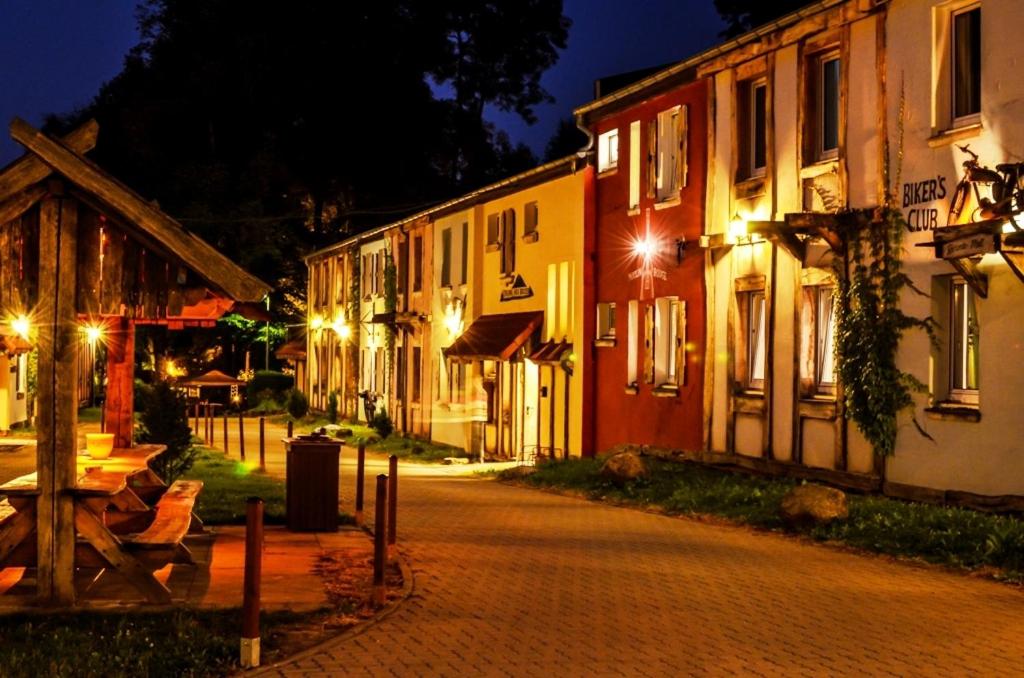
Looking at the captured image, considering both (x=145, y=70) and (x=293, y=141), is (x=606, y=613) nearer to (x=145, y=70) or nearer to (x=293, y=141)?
(x=293, y=141)

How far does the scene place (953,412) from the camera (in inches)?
597

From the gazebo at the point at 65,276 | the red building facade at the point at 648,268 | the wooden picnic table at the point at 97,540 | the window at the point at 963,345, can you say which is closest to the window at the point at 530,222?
the red building facade at the point at 648,268

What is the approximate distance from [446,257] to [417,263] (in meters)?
2.95

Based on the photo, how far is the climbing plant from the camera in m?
16.0

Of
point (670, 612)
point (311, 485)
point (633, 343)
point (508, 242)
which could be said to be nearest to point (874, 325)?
point (311, 485)

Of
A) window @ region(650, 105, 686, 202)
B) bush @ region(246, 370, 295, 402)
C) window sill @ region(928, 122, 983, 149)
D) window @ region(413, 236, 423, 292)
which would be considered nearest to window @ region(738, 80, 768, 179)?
window @ region(650, 105, 686, 202)

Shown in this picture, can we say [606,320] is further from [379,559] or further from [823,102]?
[379,559]

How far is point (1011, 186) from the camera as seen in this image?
13.7 meters

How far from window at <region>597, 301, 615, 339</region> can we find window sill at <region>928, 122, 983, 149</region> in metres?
10.1

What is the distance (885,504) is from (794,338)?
3674 mm

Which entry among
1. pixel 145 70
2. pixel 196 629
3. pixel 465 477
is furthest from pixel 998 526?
pixel 145 70

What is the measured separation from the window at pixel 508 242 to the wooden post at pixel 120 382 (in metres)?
15.9

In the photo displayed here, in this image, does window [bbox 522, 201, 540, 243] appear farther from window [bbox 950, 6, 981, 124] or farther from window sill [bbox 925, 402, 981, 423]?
window sill [bbox 925, 402, 981, 423]

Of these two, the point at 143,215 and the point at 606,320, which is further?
the point at 606,320
